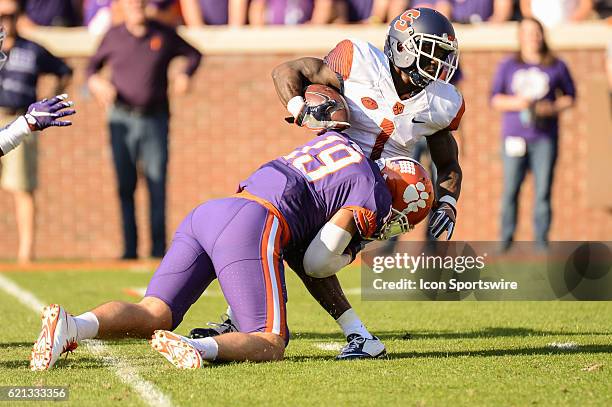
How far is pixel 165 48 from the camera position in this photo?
1177cm

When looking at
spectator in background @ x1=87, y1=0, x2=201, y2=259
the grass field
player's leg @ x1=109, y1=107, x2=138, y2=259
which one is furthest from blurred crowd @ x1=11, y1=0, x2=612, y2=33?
the grass field

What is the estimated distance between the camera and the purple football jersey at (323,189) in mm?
5461

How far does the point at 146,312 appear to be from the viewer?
5383 mm

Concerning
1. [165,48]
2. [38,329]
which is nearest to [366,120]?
[38,329]

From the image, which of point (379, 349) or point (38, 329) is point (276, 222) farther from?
point (38, 329)

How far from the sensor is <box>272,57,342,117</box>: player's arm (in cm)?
557

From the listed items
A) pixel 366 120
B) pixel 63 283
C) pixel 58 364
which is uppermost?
pixel 366 120

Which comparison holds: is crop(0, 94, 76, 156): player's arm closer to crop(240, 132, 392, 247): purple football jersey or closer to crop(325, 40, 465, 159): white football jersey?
crop(240, 132, 392, 247): purple football jersey

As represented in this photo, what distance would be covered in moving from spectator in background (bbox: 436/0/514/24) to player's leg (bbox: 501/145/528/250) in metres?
2.48

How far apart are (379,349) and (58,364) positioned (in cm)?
150

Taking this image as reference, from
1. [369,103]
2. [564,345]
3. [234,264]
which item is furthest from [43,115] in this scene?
[564,345]

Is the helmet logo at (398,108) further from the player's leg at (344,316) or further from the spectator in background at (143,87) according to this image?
the spectator in background at (143,87)

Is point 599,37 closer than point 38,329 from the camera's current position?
No

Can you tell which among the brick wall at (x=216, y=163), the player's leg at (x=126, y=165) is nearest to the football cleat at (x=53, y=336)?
the player's leg at (x=126, y=165)
